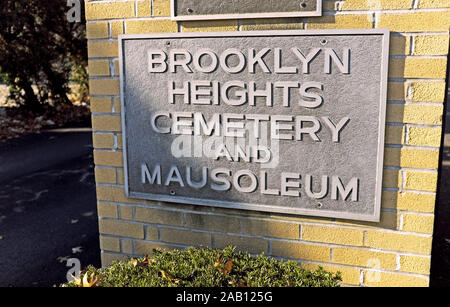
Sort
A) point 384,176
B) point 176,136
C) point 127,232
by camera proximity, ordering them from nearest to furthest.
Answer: point 384,176 → point 176,136 → point 127,232

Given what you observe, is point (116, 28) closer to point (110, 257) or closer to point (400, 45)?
point (110, 257)

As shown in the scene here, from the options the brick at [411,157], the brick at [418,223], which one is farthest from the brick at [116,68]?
the brick at [418,223]

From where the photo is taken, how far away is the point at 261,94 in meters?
2.85

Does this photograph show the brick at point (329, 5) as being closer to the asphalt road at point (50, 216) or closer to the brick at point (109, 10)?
the brick at point (109, 10)

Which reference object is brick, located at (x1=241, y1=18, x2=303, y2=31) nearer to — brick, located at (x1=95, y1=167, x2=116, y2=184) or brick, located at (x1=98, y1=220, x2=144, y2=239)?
brick, located at (x1=95, y1=167, x2=116, y2=184)

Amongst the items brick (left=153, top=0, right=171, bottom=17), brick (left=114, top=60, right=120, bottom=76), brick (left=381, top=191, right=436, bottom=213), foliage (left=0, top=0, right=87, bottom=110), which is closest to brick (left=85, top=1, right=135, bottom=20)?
brick (left=153, top=0, right=171, bottom=17)

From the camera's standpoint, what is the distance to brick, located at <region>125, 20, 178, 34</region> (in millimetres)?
2984

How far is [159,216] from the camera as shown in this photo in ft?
10.7

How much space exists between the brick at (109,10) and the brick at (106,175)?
1.02m

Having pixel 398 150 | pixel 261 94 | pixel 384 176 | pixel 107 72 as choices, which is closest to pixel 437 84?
pixel 398 150

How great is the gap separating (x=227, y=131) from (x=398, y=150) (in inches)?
39.2

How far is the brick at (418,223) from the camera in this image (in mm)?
2678

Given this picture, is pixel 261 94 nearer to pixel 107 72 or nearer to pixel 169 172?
pixel 169 172

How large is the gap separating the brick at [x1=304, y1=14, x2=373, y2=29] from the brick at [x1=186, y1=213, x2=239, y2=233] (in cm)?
128
